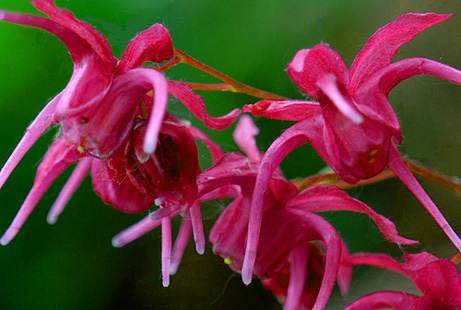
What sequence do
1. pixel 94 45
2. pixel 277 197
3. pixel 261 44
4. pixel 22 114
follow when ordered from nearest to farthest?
1. pixel 94 45
2. pixel 277 197
3. pixel 22 114
4. pixel 261 44

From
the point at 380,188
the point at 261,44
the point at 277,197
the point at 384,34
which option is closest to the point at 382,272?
the point at 380,188

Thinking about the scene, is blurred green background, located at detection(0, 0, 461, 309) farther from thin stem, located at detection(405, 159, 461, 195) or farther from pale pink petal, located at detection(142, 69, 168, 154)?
pale pink petal, located at detection(142, 69, 168, 154)

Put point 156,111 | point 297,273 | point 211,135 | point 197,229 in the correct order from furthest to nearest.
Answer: point 211,135 < point 297,273 < point 197,229 < point 156,111

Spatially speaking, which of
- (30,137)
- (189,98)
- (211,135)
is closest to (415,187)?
(189,98)

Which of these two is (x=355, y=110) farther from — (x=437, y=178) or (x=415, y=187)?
(x=437, y=178)

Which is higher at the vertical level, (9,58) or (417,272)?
(9,58)

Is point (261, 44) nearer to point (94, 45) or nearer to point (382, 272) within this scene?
point (382, 272)

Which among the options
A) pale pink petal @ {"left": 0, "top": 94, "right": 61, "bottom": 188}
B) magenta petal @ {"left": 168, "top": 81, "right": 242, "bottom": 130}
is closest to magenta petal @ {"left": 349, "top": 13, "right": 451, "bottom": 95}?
magenta petal @ {"left": 168, "top": 81, "right": 242, "bottom": 130}
